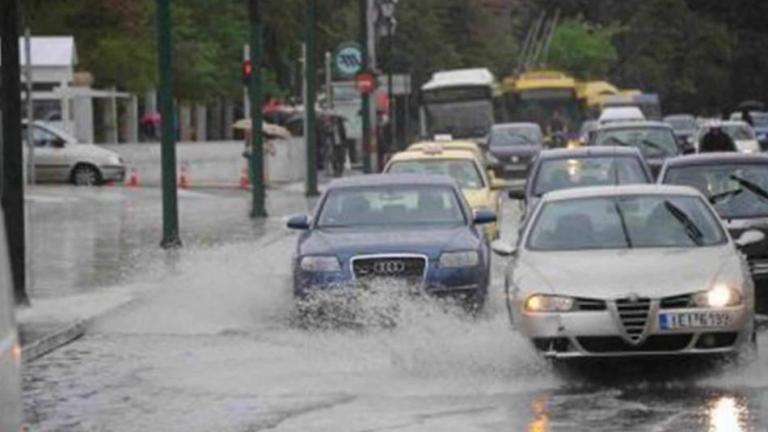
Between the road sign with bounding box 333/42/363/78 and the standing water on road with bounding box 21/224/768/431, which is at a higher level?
the road sign with bounding box 333/42/363/78

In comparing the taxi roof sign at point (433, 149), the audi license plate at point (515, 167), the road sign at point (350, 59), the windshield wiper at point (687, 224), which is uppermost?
the road sign at point (350, 59)

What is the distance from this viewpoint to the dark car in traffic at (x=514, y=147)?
50.3 metres

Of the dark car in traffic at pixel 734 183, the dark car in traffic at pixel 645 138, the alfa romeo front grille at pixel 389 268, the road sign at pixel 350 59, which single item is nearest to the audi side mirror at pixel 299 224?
the alfa romeo front grille at pixel 389 268

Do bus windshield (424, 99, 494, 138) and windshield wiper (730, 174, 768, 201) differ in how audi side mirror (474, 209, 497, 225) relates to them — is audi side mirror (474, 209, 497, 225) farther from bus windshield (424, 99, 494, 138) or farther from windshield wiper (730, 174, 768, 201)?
bus windshield (424, 99, 494, 138)

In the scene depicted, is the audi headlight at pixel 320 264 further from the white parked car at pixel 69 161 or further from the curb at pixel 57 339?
the white parked car at pixel 69 161

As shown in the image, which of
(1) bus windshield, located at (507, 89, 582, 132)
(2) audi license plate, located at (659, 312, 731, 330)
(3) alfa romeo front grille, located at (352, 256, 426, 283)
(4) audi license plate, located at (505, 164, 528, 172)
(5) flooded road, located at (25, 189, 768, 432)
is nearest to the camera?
(5) flooded road, located at (25, 189, 768, 432)

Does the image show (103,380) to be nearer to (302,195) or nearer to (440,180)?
(440,180)

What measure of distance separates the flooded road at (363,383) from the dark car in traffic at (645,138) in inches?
A: 619

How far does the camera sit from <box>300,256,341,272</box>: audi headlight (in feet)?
60.1

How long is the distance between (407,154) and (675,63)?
76410mm

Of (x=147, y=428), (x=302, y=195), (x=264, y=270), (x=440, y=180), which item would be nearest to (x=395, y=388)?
(x=147, y=428)

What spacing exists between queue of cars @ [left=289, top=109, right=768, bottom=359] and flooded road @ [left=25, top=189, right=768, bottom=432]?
1.35 feet

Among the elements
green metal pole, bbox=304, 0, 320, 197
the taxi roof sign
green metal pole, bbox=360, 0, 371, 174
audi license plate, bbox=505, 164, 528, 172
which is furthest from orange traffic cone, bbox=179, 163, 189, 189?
the taxi roof sign

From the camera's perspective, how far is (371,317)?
17.8m
